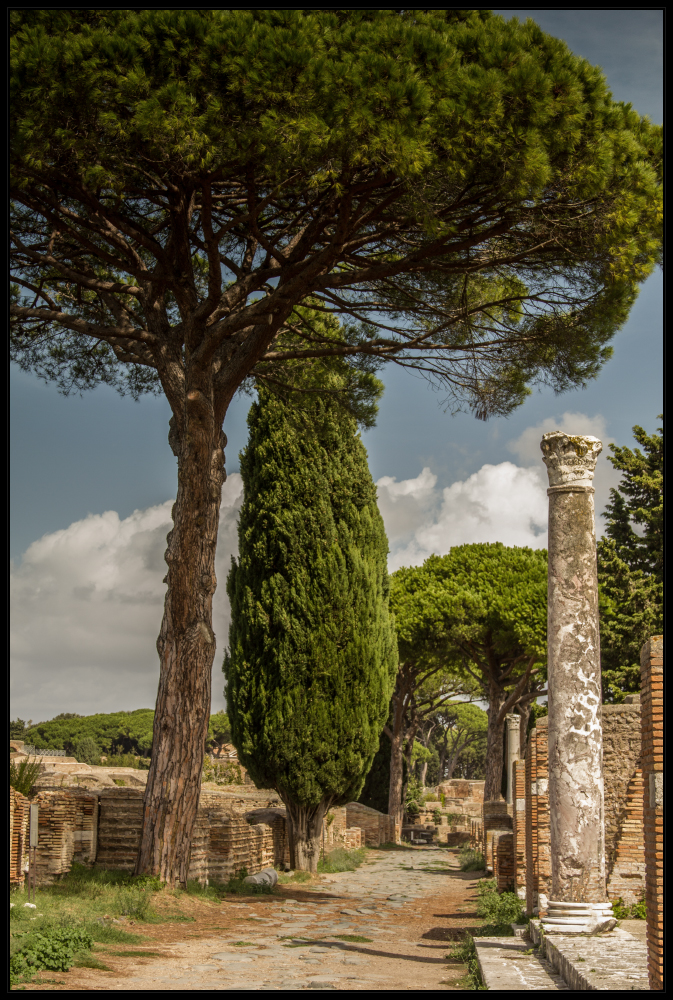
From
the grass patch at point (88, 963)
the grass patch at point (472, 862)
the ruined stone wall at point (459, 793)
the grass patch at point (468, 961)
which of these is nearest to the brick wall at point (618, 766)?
the grass patch at point (468, 961)

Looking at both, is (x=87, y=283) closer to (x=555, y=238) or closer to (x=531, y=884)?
(x=555, y=238)

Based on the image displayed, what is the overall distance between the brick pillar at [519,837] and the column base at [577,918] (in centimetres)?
348

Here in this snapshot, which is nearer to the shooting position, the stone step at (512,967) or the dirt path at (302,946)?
the stone step at (512,967)

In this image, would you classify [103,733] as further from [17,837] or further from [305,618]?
[17,837]

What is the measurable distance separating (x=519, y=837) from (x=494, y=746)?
42.6 ft

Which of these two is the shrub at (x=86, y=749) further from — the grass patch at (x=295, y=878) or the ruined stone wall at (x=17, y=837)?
the ruined stone wall at (x=17, y=837)

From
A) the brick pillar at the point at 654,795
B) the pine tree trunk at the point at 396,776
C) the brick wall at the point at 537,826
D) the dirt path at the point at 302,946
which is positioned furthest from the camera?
the pine tree trunk at the point at 396,776

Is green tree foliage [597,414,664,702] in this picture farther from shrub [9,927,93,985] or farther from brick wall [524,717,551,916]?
shrub [9,927,93,985]

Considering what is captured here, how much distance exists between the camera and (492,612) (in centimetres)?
2259

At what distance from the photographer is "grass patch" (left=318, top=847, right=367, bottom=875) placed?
15.6 metres

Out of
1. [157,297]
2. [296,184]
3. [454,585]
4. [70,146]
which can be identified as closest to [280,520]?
[157,297]

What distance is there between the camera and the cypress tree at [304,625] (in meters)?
14.0

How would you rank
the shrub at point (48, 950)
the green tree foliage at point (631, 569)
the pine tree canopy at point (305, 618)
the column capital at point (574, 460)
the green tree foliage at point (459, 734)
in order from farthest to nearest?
the green tree foliage at point (459, 734) < the green tree foliage at point (631, 569) < the pine tree canopy at point (305, 618) < the column capital at point (574, 460) < the shrub at point (48, 950)

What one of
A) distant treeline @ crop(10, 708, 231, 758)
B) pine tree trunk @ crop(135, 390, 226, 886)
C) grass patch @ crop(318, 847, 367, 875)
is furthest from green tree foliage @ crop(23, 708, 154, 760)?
pine tree trunk @ crop(135, 390, 226, 886)
